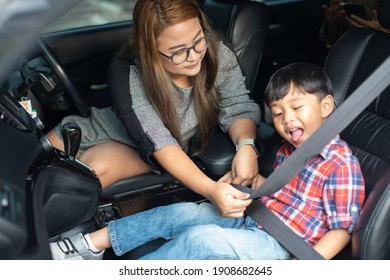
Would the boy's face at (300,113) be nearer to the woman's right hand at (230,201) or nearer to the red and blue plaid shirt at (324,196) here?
the red and blue plaid shirt at (324,196)

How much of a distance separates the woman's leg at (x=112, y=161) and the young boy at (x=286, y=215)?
0.41 meters

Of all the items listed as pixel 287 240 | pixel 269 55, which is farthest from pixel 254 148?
pixel 269 55

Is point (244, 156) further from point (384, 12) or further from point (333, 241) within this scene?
point (384, 12)

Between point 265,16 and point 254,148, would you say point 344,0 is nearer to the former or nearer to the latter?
point 265,16

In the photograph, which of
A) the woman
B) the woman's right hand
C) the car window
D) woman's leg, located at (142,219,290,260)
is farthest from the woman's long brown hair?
the car window

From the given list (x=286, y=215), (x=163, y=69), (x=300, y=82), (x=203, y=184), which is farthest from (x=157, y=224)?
(x=300, y=82)

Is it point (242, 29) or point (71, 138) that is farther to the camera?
point (242, 29)

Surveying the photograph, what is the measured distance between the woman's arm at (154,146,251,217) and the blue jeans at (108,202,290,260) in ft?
0.20

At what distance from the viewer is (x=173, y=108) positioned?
208 cm

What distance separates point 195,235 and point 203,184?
0.74 feet

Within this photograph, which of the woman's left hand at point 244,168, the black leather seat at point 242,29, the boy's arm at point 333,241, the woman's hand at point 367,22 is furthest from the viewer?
the black leather seat at point 242,29

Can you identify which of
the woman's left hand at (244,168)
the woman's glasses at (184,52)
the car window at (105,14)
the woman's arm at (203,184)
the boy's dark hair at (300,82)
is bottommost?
the woman's left hand at (244,168)

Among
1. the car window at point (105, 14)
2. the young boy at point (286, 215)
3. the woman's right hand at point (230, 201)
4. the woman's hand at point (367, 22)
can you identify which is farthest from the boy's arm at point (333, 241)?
the car window at point (105, 14)

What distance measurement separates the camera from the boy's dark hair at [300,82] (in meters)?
1.77
